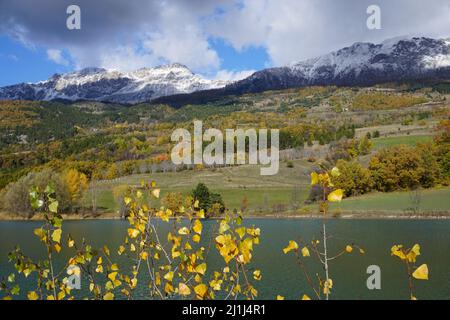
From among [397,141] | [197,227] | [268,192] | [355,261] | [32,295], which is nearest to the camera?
[197,227]

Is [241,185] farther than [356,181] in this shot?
Yes

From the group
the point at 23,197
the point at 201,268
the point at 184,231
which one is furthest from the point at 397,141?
the point at 201,268

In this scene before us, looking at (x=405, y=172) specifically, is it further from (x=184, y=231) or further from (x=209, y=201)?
(x=184, y=231)

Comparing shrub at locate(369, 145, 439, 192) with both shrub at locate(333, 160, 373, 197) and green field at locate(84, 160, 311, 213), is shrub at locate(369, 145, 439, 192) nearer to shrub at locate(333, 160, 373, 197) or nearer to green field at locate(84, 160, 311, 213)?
shrub at locate(333, 160, 373, 197)

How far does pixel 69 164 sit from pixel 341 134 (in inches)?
3259

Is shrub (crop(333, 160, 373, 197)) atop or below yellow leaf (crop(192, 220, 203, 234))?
below

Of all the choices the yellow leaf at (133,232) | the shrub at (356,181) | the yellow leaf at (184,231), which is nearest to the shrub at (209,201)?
the shrub at (356,181)

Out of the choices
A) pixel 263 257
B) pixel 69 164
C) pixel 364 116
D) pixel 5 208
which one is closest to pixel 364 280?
pixel 263 257

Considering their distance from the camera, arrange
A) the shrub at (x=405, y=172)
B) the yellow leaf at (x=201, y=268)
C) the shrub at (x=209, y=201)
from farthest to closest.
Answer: the shrub at (x=405, y=172) < the shrub at (x=209, y=201) < the yellow leaf at (x=201, y=268)

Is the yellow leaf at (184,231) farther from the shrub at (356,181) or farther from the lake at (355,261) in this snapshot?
the shrub at (356,181)

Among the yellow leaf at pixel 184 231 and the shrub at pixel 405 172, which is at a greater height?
the yellow leaf at pixel 184 231

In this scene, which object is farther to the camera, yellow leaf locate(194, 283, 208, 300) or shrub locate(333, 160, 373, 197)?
shrub locate(333, 160, 373, 197)

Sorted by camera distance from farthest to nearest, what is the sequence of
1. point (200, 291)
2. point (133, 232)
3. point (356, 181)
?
point (356, 181)
point (133, 232)
point (200, 291)

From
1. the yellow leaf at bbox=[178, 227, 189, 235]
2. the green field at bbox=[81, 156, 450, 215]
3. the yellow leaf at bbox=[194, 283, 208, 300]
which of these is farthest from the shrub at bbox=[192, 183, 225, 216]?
the yellow leaf at bbox=[194, 283, 208, 300]
